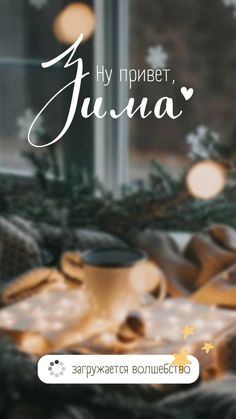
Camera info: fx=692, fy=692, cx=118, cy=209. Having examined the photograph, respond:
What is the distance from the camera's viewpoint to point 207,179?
1.93 feet

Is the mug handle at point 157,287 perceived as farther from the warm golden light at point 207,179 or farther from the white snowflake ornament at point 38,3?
the white snowflake ornament at point 38,3

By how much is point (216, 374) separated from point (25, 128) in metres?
0.25

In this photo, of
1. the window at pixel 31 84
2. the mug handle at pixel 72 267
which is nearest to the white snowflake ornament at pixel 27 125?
the window at pixel 31 84

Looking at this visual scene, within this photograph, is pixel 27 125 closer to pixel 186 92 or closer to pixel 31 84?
pixel 31 84

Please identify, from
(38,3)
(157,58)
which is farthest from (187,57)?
(38,3)

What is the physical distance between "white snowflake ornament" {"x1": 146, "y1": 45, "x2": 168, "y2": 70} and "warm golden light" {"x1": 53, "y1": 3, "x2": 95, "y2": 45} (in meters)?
0.05

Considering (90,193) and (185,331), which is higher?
(90,193)

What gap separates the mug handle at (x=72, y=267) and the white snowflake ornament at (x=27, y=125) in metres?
0.10

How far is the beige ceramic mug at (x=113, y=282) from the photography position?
1.72 ft

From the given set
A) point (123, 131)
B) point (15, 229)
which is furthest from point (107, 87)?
point (15, 229)

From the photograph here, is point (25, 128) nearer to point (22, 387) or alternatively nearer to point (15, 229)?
point (15, 229)

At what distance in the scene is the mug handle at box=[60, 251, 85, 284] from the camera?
577 millimetres

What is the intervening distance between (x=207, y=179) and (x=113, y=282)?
130mm

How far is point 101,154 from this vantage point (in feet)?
1.99
